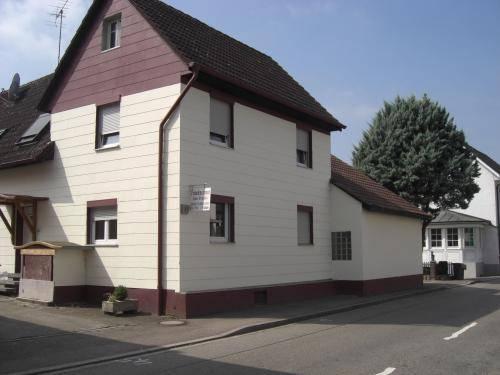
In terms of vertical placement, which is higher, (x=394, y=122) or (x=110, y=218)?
(x=394, y=122)

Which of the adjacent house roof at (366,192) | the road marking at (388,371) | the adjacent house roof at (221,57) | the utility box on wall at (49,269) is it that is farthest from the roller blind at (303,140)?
the road marking at (388,371)

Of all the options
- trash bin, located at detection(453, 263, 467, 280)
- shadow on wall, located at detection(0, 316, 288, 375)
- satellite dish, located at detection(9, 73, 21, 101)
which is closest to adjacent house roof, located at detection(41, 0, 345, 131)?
satellite dish, located at detection(9, 73, 21, 101)

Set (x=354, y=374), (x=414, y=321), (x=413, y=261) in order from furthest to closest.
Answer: (x=413, y=261) < (x=414, y=321) < (x=354, y=374)

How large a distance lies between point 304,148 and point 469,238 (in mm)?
22557

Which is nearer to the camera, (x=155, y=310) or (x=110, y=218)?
(x=155, y=310)

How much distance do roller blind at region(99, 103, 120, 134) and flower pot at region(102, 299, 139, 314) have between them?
4.82 meters

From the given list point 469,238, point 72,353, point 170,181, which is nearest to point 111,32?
point 170,181

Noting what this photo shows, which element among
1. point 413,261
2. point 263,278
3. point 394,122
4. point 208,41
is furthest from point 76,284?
point 394,122

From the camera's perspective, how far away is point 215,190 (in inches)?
577

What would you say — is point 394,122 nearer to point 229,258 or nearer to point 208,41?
point 208,41

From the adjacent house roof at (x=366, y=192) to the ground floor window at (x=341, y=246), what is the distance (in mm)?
1326

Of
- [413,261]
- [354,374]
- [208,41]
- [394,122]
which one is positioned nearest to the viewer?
[354,374]

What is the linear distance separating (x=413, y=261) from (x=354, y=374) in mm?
17049

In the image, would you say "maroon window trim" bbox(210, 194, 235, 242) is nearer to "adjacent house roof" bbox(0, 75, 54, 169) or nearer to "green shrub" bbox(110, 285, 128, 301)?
"green shrub" bbox(110, 285, 128, 301)
